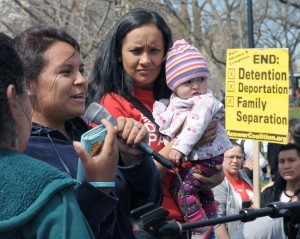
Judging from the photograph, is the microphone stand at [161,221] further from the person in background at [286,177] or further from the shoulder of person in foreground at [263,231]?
the person in background at [286,177]

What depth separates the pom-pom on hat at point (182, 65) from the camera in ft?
10.4

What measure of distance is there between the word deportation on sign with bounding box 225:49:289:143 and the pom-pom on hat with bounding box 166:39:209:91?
355cm

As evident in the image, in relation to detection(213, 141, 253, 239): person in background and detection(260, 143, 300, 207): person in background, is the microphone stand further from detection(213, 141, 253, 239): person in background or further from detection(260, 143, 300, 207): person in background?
detection(260, 143, 300, 207): person in background

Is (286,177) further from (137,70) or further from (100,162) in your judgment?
(100,162)

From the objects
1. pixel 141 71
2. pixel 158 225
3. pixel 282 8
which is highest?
pixel 282 8

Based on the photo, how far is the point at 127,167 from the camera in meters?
2.33

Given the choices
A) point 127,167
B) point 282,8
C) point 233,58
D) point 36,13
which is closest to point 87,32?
point 36,13

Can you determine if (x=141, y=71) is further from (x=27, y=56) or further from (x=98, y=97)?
(x=27, y=56)

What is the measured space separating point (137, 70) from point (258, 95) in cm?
411

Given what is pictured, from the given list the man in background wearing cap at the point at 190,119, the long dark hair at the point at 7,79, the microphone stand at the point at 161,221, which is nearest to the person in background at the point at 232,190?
the man in background wearing cap at the point at 190,119

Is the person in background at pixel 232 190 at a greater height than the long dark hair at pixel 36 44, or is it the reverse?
the long dark hair at pixel 36 44

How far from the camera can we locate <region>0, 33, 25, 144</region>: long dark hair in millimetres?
1586

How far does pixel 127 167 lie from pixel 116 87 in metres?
0.83

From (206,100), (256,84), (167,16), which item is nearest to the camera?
(206,100)
